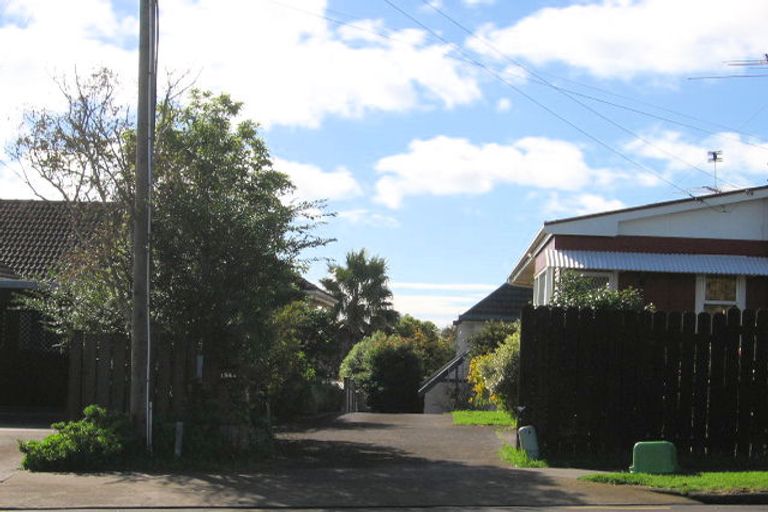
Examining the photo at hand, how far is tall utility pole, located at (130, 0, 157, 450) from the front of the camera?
11.6 m

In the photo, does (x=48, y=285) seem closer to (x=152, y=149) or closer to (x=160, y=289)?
(x=160, y=289)

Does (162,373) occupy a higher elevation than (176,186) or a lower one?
lower

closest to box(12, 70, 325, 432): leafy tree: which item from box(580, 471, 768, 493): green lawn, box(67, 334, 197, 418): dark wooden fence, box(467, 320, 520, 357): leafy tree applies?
box(67, 334, 197, 418): dark wooden fence

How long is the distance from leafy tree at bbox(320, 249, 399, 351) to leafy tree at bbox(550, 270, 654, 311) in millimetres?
26581

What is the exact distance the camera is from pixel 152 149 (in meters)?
11.9

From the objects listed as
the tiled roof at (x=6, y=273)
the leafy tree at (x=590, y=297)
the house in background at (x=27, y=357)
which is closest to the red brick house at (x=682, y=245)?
the leafy tree at (x=590, y=297)

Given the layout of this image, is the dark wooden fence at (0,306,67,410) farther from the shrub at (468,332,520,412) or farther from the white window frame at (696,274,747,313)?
the white window frame at (696,274,747,313)

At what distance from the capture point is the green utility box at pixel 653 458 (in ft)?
35.3

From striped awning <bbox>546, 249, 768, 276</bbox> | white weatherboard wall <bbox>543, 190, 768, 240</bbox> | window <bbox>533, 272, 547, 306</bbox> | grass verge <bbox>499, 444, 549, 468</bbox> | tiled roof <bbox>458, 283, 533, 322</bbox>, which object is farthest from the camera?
tiled roof <bbox>458, 283, 533, 322</bbox>

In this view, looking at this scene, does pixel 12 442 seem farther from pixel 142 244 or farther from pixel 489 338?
pixel 489 338

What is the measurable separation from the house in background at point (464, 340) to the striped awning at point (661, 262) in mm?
7562

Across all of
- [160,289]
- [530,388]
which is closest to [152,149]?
[160,289]

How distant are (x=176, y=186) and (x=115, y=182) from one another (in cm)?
84

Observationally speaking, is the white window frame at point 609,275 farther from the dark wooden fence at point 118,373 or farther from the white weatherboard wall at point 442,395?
the white weatherboard wall at point 442,395
